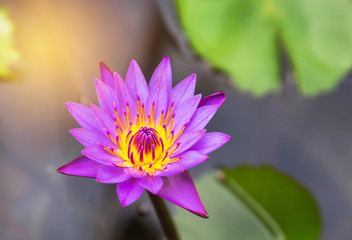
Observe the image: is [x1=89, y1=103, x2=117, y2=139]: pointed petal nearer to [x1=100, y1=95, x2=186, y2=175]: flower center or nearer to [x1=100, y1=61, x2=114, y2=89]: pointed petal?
[x1=100, y1=95, x2=186, y2=175]: flower center

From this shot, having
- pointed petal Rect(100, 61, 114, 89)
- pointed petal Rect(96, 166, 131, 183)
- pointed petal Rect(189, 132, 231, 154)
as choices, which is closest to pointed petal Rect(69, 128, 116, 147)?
pointed petal Rect(96, 166, 131, 183)

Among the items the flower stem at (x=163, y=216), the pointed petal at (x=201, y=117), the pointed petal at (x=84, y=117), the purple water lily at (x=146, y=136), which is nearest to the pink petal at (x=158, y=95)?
the purple water lily at (x=146, y=136)

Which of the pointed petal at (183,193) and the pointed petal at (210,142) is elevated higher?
the pointed petal at (210,142)

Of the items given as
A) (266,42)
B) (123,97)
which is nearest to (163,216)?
(123,97)

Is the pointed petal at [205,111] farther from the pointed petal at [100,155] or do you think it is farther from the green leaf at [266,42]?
the green leaf at [266,42]

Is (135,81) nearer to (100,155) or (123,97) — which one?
(123,97)
